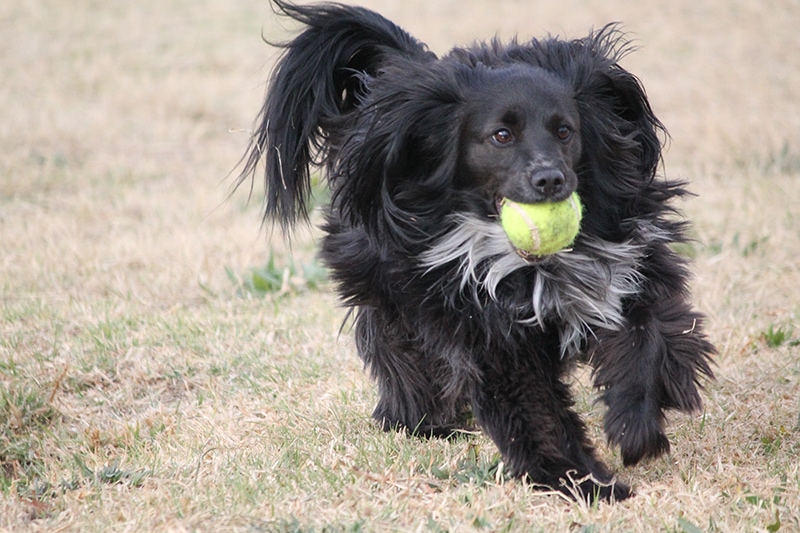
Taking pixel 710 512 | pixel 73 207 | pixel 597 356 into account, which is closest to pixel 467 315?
pixel 597 356

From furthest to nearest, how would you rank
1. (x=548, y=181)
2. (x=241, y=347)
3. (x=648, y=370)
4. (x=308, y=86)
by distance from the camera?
(x=241, y=347)
(x=308, y=86)
(x=648, y=370)
(x=548, y=181)

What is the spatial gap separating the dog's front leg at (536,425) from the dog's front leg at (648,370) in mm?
135

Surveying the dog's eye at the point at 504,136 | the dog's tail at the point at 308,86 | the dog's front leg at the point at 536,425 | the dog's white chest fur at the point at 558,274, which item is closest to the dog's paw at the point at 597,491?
the dog's front leg at the point at 536,425

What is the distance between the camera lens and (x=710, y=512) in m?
3.00

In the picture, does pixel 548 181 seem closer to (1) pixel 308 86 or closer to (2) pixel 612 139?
(2) pixel 612 139

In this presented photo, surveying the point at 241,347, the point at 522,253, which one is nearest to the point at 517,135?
the point at 522,253

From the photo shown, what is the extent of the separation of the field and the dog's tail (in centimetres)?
44

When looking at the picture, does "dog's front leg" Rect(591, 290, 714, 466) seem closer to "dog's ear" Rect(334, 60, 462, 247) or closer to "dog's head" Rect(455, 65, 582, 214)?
"dog's head" Rect(455, 65, 582, 214)

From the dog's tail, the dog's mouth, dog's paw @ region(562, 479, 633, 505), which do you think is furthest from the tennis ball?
the dog's tail

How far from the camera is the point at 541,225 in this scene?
3.19 meters

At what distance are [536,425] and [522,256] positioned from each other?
0.56 metres

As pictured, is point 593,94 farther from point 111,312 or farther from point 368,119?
point 111,312

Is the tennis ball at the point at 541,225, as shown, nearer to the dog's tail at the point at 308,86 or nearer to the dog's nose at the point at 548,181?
the dog's nose at the point at 548,181

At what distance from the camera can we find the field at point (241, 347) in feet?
10.3
